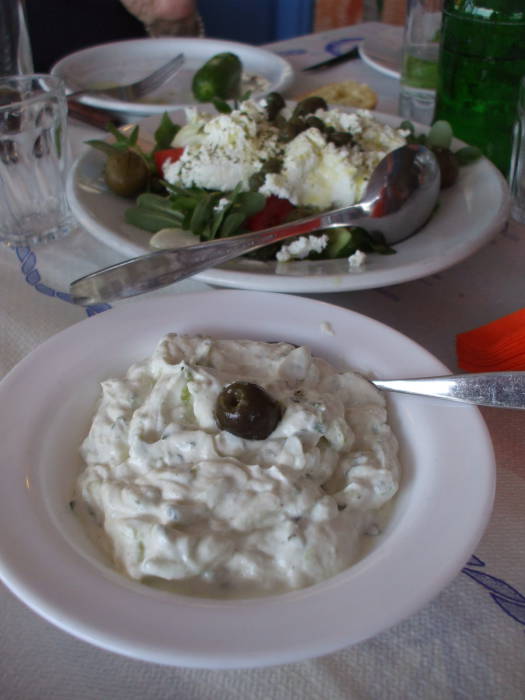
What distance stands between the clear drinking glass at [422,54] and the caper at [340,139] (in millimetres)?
724

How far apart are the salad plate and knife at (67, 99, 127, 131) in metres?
0.45

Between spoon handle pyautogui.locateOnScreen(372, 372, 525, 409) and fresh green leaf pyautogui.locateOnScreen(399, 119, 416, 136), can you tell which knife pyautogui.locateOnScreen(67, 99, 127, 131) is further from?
spoon handle pyautogui.locateOnScreen(372, 372, 525, 409)

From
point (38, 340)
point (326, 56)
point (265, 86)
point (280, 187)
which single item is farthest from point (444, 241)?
point (326, 56)

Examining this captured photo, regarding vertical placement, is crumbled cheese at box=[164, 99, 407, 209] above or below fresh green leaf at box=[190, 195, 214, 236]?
above

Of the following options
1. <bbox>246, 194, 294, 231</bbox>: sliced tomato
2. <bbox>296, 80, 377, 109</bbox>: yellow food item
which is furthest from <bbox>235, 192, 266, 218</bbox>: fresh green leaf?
<bbox>296, 80, 377, 109</bbox>: yellow food item

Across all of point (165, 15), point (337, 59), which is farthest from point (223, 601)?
point (165, 15)

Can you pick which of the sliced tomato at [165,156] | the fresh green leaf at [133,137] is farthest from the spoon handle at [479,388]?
the fresh green leaf at [133,137]

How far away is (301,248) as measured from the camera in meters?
1.26

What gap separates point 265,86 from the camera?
7.49 feet

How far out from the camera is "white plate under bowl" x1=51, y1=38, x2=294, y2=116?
2.29 metres

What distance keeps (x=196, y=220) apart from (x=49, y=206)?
48 cm

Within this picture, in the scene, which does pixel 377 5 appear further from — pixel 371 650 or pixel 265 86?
pixel 371 650

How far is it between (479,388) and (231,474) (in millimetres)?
357

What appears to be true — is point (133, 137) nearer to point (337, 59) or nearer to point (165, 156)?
point (165, 156)
